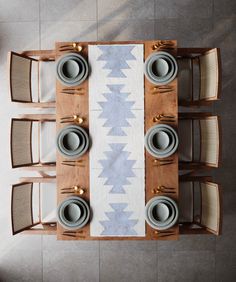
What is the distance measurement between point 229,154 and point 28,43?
7.77 feet

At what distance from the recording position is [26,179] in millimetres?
3195

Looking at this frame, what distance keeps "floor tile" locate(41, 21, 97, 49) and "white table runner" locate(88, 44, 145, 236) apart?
98cm

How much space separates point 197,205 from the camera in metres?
3.38

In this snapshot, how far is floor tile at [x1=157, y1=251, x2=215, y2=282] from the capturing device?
152 inches

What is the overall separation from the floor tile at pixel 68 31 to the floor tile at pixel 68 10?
0.05 m

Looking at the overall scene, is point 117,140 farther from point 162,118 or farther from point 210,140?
point 210,140

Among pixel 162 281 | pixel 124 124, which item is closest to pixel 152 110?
pixel 124 124

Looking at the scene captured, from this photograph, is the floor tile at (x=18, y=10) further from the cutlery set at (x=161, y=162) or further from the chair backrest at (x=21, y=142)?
Result: the cutlery set at (x=161, y=162)

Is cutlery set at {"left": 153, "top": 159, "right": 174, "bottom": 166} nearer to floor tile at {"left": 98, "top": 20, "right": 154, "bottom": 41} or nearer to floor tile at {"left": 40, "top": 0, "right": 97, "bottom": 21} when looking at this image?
floor tile at {"left": 98, "top": 20, "right": 154, "bottom": 41}

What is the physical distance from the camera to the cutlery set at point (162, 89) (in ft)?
9.64

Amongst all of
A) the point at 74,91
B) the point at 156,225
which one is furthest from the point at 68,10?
the point at 156,225

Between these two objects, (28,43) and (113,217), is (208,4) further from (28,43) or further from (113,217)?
(113,217)

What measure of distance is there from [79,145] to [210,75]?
1.21m

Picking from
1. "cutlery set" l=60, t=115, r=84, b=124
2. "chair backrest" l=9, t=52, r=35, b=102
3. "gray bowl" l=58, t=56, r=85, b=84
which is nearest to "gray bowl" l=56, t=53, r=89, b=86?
"gray bowl" l=58, t=56, r=85, b=84
